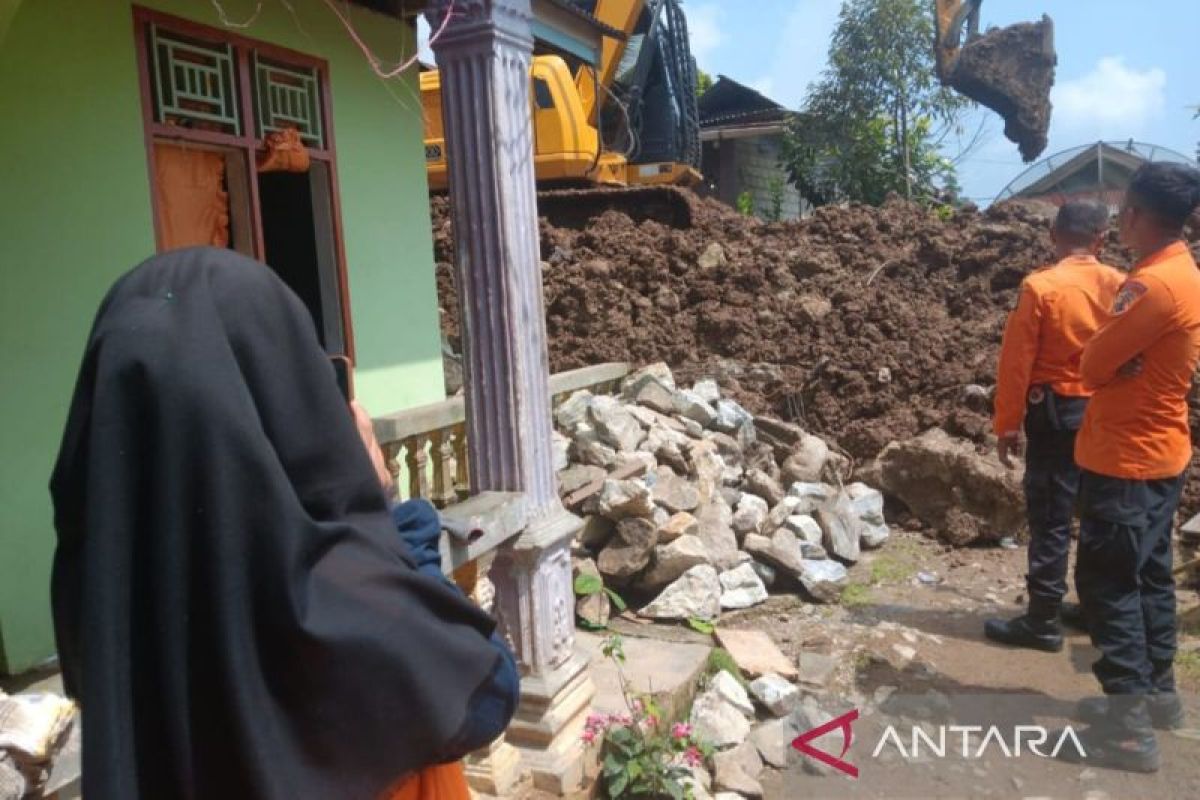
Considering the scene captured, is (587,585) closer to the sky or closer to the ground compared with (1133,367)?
closer to the ground

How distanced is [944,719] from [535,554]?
1.98m

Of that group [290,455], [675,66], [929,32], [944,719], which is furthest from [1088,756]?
[929,32]

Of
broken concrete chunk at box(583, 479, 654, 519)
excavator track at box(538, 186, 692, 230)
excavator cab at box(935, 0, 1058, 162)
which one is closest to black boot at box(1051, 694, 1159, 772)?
broken concrete chunk at box(583, 479, 654, 519)

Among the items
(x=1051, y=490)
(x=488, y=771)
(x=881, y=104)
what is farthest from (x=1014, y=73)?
(x=488, y=771)

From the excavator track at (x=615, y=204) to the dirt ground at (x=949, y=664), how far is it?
556 cm

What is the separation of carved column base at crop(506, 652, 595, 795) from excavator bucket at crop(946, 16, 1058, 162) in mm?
11969

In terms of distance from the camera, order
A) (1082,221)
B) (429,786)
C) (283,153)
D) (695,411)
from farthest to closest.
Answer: (695,411), (283,153), (1082,221), (429,786)

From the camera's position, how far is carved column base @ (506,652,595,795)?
302cm

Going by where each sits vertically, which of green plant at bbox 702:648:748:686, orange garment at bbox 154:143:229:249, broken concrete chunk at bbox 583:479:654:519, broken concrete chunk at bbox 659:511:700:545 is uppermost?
orange garment at bbox 154:143:229:249

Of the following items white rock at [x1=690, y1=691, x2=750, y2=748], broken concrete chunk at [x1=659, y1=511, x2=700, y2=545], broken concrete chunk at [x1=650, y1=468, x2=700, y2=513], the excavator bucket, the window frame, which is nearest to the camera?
white rock at [x1=690, y1=691, x2=750, y2=748]

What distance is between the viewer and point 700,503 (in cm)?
558

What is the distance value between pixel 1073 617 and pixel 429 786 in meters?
4.20

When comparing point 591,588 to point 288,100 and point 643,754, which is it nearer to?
point 643,754

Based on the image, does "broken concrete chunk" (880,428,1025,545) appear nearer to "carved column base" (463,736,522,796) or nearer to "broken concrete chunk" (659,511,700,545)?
"broken concrete chunk" (659,511,700,545)
